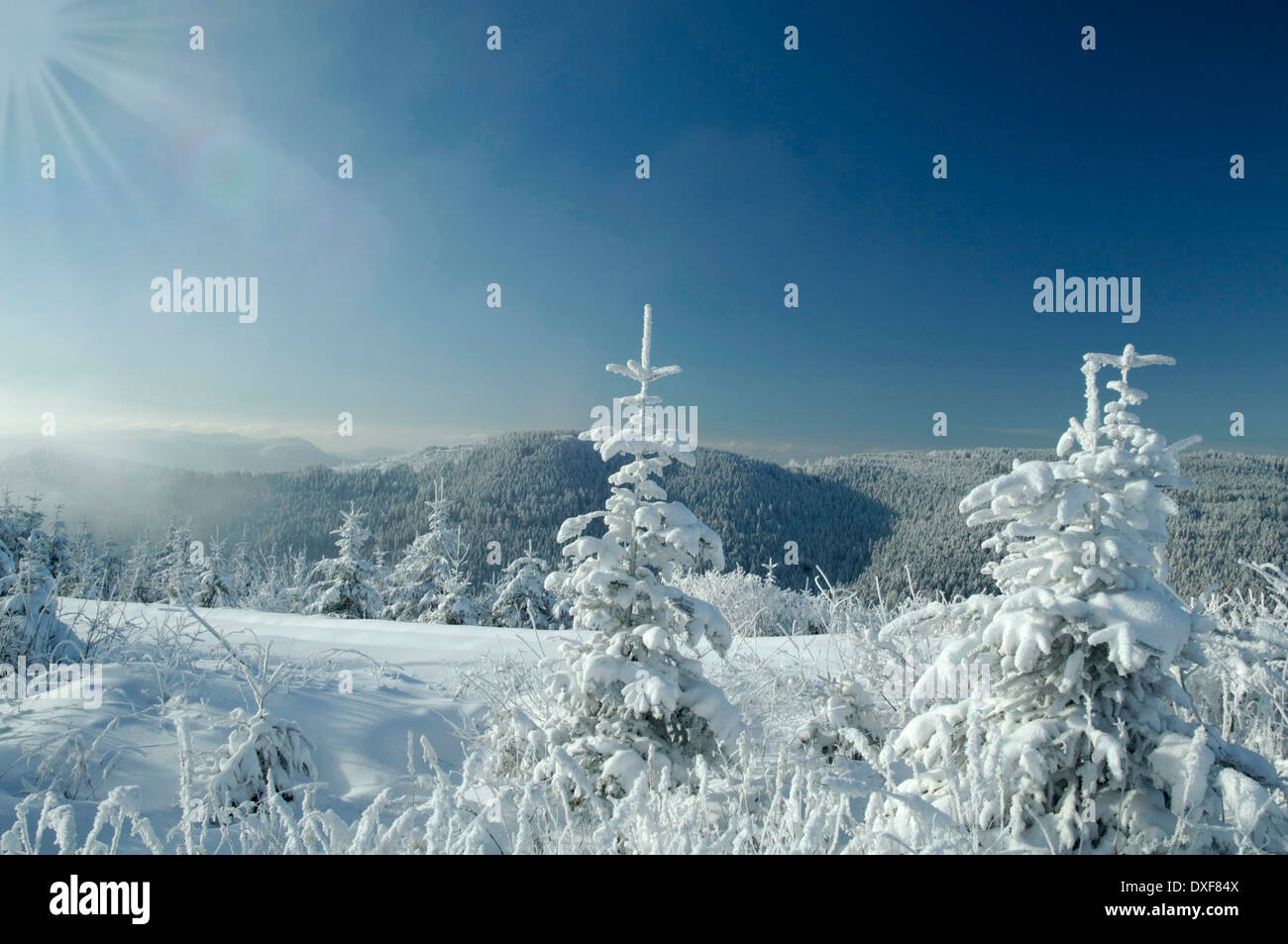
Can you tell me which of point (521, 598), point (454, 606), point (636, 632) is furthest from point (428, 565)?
point (636, 632)

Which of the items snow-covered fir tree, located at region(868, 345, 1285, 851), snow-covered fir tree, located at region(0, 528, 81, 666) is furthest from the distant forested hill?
snow-covered fir tree, located at region(868, 345, 1285, 851)

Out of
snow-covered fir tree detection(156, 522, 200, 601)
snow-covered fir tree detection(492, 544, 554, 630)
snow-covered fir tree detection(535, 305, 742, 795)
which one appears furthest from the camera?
snow-covered fir tree detection(156, 522, 200, 601)

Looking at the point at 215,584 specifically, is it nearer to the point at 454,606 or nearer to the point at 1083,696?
the point at 454,606

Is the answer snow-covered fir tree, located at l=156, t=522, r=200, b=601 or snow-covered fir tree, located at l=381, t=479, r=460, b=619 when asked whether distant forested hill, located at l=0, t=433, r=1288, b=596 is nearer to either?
snow-covered fir tree, located at l=156, t=522, r=200, b=601

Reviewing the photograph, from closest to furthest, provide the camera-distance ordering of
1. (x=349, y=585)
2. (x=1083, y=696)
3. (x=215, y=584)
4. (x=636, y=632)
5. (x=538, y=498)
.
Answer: (x=1083, y=696)
(x=636, y=632)
(x=349, y=585)
(x=215, y=584)
(x=538, y=498)

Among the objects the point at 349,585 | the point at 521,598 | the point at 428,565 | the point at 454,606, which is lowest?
the point at 454,606

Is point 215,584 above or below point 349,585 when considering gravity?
below
